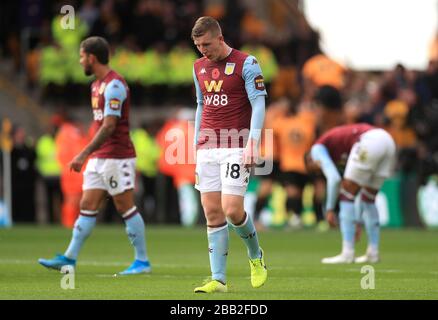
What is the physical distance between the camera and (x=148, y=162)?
2792 cm

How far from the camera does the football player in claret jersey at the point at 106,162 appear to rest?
1364 cm

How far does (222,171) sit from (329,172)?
4563 mm

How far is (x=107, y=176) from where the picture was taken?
13766 mm

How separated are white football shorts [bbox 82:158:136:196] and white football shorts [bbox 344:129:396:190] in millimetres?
3602

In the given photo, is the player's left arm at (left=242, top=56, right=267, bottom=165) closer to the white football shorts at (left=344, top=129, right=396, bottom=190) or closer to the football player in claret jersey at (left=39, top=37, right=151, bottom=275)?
the football player in claret jersey at (left=39, top=37, right=151, bottom=275)

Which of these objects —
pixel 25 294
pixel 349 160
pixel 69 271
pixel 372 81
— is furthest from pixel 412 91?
pixel 25 294

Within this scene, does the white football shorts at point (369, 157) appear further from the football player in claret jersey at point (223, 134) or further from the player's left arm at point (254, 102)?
the player's left arm at point (254, 102)

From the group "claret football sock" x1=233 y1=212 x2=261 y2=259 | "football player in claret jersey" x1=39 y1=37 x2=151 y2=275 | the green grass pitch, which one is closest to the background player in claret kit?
the green grass pitch

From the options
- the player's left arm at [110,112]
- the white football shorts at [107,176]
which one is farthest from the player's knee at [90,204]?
the player's left arm at [110,112]

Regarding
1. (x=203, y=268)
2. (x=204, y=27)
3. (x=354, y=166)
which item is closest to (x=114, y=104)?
(x=203, y=268)

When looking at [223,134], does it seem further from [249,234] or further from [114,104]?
[114,104]

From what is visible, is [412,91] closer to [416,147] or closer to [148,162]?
[416,147]

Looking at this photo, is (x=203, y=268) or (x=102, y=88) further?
(x=203, y=268)

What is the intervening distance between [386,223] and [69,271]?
12597mm
